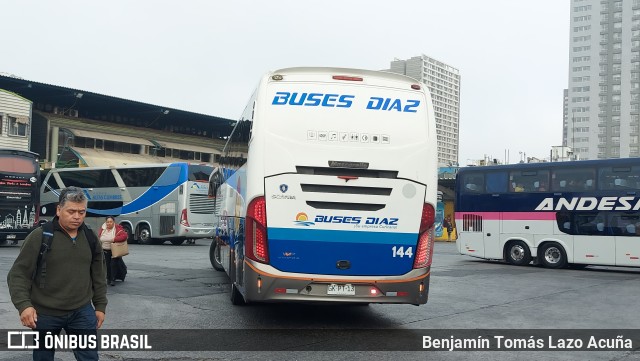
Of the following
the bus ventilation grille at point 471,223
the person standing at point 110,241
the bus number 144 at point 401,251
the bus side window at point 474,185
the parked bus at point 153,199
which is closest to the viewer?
the bus number 144 at point 401,251

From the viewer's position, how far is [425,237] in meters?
8.43

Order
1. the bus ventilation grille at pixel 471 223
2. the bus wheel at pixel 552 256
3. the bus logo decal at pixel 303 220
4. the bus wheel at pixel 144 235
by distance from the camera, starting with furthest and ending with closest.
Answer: the bus wheel at pixel 144 235, the bus ventilation grille at pixel 471 223, the bus wheel at pixel 552 256, the bus logo decal at pixel 303 220

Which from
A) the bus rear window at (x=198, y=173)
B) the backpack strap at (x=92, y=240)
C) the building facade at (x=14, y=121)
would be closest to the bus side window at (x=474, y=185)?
the bus rear window at (x=198, y=173)

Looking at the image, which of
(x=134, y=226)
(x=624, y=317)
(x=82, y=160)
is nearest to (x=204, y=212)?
(x=134, y=226)

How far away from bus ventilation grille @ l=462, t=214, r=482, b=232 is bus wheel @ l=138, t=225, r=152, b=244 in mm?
15184

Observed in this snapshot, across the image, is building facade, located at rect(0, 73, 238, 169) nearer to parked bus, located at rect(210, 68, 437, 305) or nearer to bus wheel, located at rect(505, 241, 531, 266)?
bus wheel, located at rect(505, 241, 531, 266)

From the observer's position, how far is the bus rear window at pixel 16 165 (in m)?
24.7

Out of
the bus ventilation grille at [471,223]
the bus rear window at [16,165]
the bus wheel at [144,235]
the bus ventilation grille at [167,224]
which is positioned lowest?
the bus wheel at [144,235]

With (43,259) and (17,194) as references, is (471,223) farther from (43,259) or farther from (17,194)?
(43,259)

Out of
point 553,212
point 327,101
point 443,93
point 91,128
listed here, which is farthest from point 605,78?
point 327,101

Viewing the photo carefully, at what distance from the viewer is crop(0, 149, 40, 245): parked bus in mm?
24672

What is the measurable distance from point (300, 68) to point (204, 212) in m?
22.2

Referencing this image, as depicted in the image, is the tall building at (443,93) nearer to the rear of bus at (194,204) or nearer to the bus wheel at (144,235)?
the rear of bus at (194,204)

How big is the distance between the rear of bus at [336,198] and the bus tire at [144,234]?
76.3 feet
